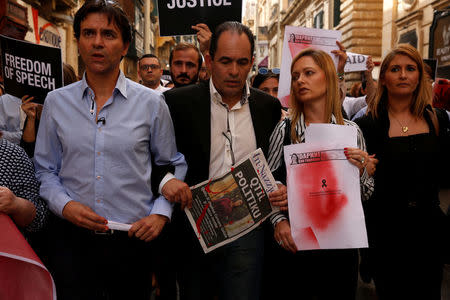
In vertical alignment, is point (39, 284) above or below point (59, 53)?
below

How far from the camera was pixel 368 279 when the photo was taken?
4.08 m

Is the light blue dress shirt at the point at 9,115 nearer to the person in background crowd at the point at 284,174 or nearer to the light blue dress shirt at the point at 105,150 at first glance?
the light blue dress shirt at the point at 105,150

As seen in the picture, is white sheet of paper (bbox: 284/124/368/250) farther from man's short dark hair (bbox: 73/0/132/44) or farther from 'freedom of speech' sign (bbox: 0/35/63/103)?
'freedom of speech' sign (bbox: 0/35/63/103)

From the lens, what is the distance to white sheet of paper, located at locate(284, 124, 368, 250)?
2049mm

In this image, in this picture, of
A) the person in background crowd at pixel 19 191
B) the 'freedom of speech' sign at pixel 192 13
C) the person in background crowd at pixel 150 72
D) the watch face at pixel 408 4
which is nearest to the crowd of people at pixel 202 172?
the person in background crowd at pixel 19 191

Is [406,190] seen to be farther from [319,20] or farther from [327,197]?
[319,20]

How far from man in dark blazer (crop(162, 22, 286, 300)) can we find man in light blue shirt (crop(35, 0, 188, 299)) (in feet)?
0.81

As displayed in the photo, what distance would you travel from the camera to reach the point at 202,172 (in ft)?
7.42

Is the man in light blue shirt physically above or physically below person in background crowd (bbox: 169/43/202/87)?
below

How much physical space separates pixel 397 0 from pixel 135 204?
1679 cm

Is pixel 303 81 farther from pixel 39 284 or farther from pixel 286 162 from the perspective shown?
pixel 39 284

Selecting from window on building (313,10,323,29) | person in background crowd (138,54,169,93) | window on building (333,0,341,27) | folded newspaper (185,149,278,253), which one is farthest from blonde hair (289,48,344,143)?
window on building (313,10,323,29)

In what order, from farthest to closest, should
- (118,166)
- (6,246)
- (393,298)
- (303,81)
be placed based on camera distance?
1. (393,298)
2. (303,81)
3. (118,166)
4. (6,246)

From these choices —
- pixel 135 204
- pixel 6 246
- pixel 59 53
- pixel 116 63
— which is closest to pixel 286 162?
pixel 135 204
